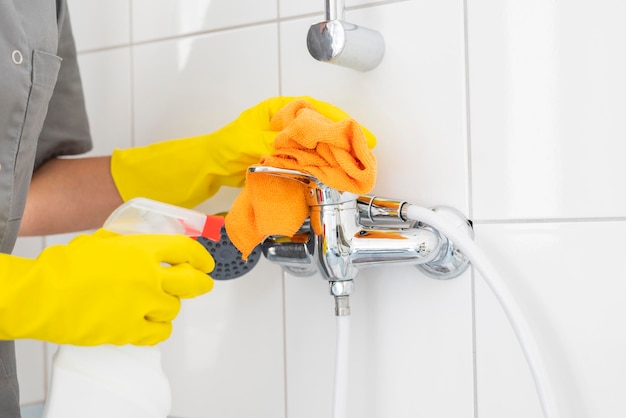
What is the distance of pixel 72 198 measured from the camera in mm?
997

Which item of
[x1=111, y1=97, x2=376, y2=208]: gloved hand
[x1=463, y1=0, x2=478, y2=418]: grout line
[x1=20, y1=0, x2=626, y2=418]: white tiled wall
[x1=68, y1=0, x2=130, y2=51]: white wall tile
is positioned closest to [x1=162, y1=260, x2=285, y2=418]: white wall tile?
[x1=20, y1=0, x2=626, y2=418]: white tiled wall

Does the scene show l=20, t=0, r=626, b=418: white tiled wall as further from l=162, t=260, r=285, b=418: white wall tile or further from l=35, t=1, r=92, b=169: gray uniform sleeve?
l=35, t=1, r=92, b=169: gray uniform sleeve

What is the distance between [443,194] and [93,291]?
39 cm

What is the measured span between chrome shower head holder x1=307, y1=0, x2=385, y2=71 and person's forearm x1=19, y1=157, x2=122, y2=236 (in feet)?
1.26

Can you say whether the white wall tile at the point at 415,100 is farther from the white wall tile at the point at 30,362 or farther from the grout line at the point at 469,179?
the white wall tile at the point at 30,362

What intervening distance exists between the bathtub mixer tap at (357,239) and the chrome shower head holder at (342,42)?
129 mm

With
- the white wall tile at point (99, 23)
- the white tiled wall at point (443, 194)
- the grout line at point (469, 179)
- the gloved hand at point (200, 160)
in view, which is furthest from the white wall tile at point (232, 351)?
the white wall tile at point (99, 23)

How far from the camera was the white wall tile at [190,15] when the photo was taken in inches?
37.8

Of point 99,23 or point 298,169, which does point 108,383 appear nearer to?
point 298,169

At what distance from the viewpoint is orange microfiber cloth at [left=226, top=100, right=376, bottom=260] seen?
706 mm

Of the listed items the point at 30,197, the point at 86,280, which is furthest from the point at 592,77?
the point at 30,197

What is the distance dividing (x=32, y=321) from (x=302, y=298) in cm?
35

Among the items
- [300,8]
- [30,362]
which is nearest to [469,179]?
[300,8]

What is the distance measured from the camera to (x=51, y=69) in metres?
0.90
